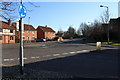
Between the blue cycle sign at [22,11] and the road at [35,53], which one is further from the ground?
the blue cycle sign at [22,11]

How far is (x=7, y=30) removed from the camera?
47.0m

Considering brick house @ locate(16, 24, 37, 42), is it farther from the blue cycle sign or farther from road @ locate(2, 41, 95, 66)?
the blue cycle sign

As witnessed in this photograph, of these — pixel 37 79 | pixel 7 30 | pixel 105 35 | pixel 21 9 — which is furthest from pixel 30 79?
pixel 105 35

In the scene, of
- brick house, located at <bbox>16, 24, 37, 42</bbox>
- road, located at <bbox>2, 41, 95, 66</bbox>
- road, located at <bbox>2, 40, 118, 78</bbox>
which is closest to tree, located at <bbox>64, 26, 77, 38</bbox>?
brick house, located at <bbox>16, 24, 37, 42</bbox>

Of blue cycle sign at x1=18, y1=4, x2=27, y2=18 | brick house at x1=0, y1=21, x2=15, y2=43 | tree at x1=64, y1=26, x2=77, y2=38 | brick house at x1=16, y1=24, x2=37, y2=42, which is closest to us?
blue cycle sign at x1=18, y1=4, x2=27, y2=18

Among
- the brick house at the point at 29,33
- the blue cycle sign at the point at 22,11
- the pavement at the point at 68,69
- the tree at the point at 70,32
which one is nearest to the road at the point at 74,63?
the pavement at the point at 68,69

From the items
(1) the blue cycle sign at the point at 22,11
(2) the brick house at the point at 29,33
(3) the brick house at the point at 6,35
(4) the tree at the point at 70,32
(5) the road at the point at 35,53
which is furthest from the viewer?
(4) the tree at the point at 70,32

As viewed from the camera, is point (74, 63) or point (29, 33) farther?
point (29, 33)

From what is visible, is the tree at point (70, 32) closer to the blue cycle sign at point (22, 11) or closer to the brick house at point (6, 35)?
the brick house at point (6, 35)

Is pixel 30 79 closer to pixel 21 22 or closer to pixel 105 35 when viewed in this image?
pixel 21 22

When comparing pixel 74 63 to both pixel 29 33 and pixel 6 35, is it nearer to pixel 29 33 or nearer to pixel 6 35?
pixel 6 35

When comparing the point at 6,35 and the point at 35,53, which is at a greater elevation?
the point at 6,35

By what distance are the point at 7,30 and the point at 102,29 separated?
31.8m

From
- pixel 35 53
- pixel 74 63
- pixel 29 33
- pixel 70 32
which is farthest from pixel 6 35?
pixel 70 32
